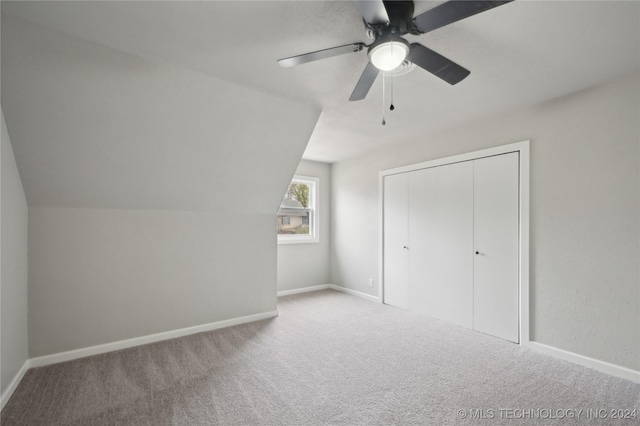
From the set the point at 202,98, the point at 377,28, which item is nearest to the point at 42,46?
the point at 202,98

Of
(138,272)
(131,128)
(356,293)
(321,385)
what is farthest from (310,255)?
(131,128)

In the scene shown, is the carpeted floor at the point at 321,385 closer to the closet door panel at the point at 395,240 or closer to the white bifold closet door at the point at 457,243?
the white bifold closet door at the point at 457,243

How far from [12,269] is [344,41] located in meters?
2.86

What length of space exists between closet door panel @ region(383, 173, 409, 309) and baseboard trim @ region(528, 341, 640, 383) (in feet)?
5.27

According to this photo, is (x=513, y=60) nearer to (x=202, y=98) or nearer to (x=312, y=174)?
(x=202, y=98)

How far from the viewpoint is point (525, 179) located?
2969 mm

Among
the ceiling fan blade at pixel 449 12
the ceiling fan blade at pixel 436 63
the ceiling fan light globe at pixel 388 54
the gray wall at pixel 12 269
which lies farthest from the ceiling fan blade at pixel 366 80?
the gray wall at pixel 12 269

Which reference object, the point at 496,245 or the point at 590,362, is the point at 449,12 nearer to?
the point at 496,245

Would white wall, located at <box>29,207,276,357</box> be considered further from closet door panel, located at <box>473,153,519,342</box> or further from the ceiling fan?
closet door panel, located at <box>473,153,519,342</box>

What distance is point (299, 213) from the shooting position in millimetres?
5293

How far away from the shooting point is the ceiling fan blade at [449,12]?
1273 millimetres

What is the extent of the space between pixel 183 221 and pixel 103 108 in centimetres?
135

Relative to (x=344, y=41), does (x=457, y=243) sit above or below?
below

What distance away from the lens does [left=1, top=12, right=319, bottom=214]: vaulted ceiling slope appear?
79.8 inches
